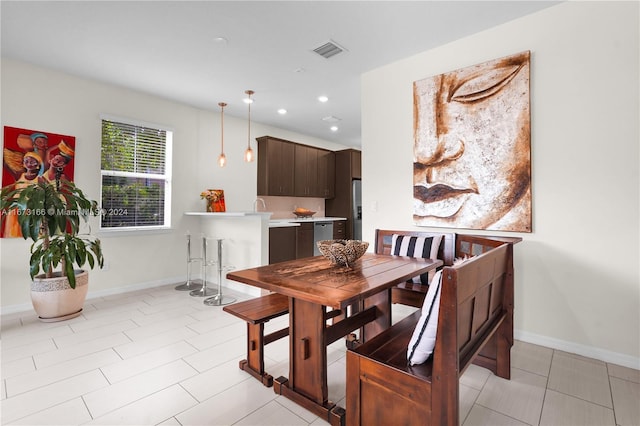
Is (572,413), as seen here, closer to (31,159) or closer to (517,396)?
(517,396)

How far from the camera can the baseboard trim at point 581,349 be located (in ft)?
7.21

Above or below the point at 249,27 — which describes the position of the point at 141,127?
below

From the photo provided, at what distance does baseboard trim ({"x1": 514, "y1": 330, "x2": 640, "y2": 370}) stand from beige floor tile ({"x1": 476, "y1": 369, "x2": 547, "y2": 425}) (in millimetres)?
566

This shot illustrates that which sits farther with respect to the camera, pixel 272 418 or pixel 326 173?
pixel 326 173

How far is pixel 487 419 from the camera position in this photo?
165 cm

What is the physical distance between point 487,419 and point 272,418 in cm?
112

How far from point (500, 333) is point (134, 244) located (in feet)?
13.9

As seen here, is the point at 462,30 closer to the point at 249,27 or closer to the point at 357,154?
the point at 249,27

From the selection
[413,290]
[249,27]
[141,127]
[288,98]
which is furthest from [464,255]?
[141,127]

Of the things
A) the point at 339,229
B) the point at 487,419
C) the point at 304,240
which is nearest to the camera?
the point at 487,419

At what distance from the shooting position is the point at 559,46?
2.44m

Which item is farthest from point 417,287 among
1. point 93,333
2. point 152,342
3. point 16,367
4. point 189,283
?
point 189,283

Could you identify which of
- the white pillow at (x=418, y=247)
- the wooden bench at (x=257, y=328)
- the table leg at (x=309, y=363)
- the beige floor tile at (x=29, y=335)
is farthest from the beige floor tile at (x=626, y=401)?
the beige floor tile at (x=29, y=335)

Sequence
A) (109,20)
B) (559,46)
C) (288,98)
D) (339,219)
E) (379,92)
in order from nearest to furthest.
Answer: (559,46) → (109,20) → (379,92) → (288,98) → (339,219)
